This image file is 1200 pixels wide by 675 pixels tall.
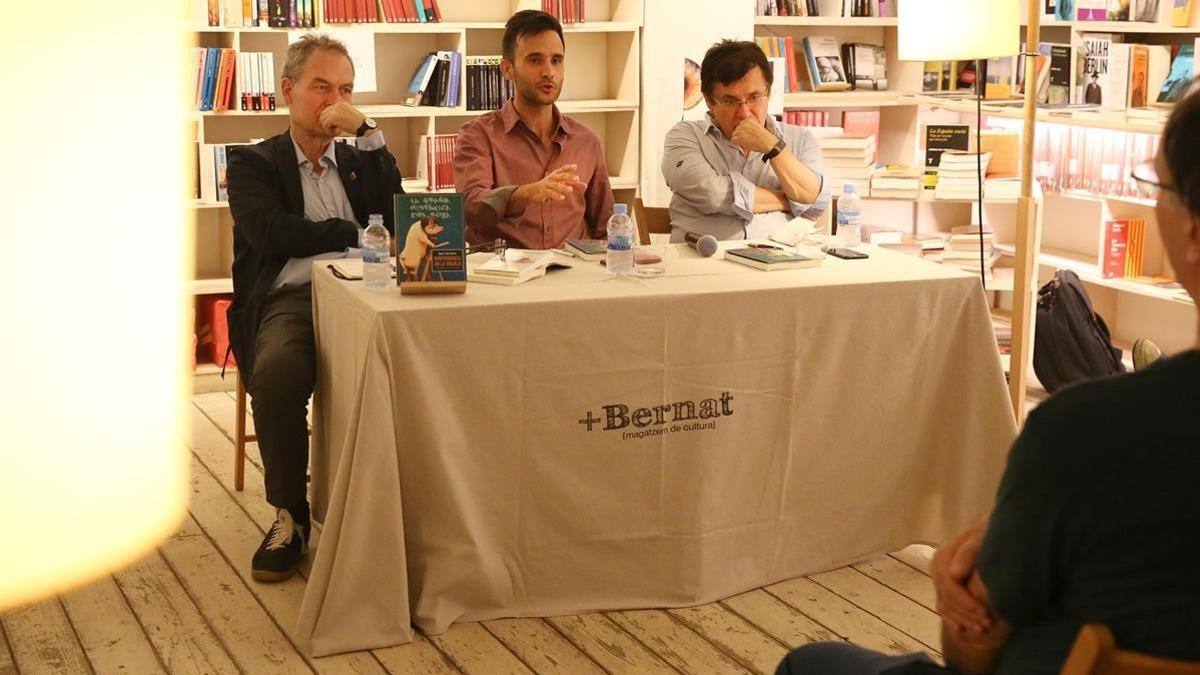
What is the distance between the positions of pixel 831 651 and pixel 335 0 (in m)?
4.34

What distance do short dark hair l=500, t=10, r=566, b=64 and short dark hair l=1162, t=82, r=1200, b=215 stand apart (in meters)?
3.02

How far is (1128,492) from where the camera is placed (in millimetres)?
1305

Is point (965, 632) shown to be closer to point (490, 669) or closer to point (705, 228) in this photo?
point (490, 669)

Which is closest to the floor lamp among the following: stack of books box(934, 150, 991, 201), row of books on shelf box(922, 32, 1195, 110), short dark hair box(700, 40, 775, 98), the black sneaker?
short dark hair box(700, 40, 775, 98)

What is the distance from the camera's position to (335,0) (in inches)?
216

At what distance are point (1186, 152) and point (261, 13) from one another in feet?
15.0

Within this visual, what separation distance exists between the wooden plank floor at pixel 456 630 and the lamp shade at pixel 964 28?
1718 mm

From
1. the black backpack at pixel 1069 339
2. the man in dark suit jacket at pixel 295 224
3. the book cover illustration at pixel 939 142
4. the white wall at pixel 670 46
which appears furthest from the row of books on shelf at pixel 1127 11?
the man in dark suit jacket at pixel 295 224

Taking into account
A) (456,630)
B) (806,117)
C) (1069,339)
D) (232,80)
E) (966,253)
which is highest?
(232,80)

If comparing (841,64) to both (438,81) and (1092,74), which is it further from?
(438,81)

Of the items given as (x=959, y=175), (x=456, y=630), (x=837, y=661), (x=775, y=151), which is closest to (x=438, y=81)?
(x=775, y=151)

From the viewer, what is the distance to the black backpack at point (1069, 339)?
4.97 meters

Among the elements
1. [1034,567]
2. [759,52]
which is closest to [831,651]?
[1034,567]

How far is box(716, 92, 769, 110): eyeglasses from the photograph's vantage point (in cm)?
Result: 426
